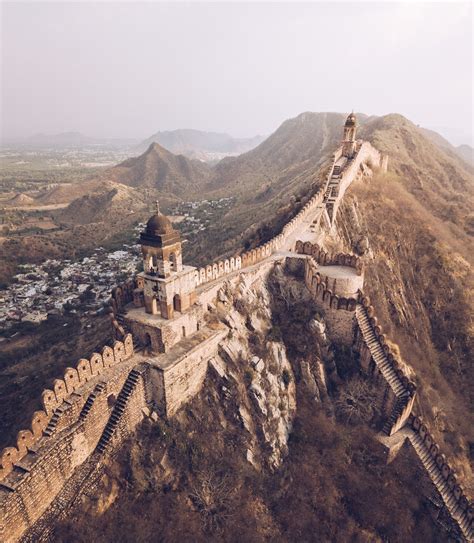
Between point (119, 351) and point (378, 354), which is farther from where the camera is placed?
point (378, 354)

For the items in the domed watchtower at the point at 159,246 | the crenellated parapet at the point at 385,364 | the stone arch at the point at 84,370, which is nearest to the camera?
the stone arch at the point at 84,370

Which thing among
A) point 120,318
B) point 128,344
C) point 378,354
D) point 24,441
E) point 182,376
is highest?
point 120,318

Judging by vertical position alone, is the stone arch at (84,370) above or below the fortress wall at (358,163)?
below

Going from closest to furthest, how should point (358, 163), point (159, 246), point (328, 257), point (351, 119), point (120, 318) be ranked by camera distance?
point (159, 246) → point (120, 318) → point (328, 257) → point (351, 119) → point (358, 163)

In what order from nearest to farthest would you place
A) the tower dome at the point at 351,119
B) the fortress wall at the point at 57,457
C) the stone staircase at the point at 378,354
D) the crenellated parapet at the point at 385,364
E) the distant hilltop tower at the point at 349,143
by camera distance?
1. the fortress wall at the point at 57,457
2. the crenellated parapet at the point at 385,364
3. the stone staircase at the point at 378,354
4. the tower dome at the point at 351,119
5. the distant hilltop tower at the point at 349,143

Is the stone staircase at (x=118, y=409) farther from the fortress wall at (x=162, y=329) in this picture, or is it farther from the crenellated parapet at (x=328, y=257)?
the crenellated parapet at (x=328, y=257)

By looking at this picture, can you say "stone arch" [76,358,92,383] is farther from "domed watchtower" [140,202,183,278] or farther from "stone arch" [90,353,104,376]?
"domed watchtower" [140,202,183,278]

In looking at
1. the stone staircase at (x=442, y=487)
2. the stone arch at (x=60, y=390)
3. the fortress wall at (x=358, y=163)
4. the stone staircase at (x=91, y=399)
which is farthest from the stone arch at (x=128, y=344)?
the fortress wall at (x=358, y=163)

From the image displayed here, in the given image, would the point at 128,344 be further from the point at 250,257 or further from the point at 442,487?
the point at 442,487

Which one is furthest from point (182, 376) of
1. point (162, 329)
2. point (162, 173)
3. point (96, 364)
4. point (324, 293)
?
point (162, 173)
